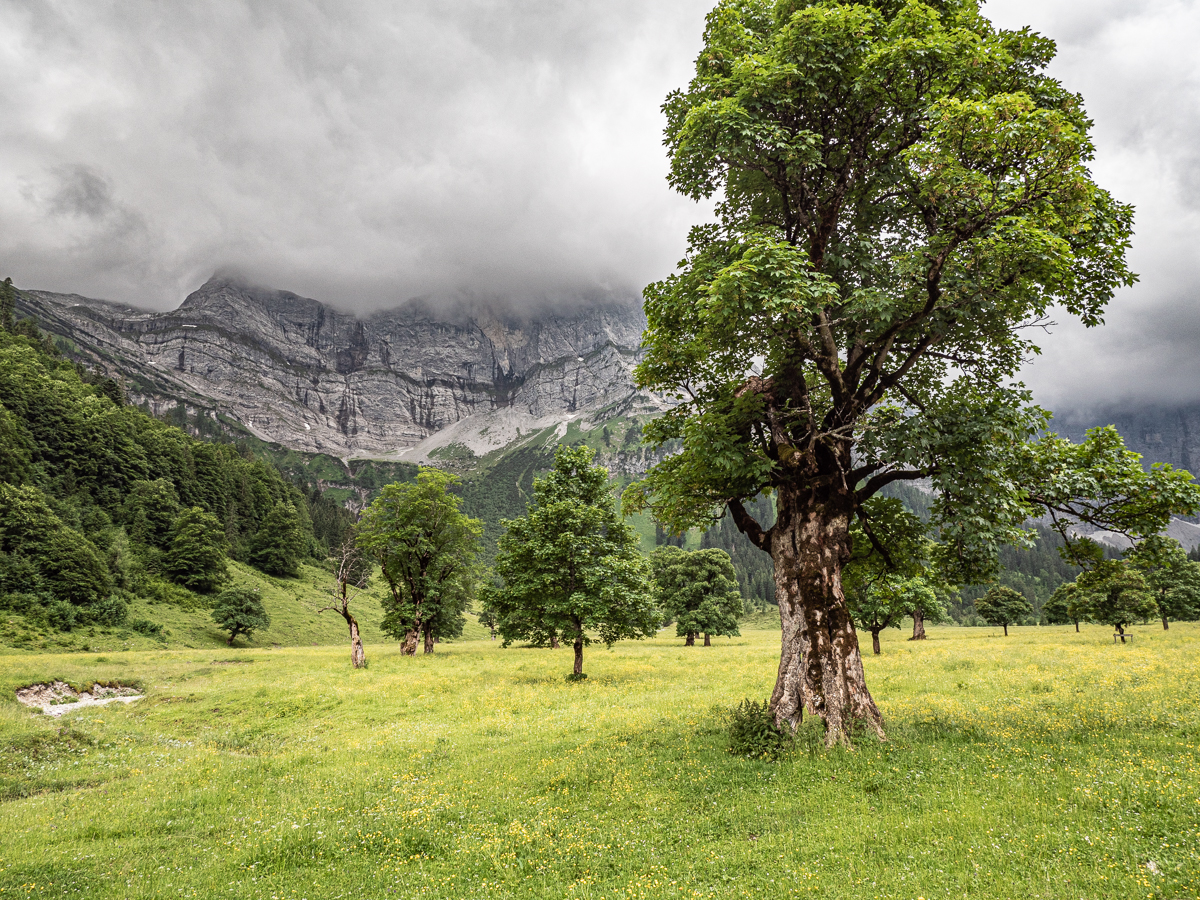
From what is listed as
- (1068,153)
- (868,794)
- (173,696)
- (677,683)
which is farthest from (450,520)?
(1068,153)

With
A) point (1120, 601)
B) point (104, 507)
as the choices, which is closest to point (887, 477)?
point (1120, 601)

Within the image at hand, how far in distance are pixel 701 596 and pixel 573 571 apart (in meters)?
39.1

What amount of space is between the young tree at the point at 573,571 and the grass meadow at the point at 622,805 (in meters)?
10.4

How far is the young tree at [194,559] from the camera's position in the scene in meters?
75.1

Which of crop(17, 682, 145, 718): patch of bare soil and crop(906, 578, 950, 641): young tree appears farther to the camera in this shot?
crop(906, 578, 950, 641): young tree

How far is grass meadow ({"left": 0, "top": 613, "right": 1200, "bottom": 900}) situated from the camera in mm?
7582

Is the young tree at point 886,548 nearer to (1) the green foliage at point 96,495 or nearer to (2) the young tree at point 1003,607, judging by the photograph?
(1) the green foliage at point 96,495

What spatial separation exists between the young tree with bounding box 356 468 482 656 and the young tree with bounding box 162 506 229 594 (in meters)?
44.8

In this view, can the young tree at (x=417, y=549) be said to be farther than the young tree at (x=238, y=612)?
No

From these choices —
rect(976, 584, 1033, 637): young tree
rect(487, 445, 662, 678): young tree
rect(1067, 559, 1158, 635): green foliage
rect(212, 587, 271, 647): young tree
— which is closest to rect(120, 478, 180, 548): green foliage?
rect(212, 587, 271, 647): young tree

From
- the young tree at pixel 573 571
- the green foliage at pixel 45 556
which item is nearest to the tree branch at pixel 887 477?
the young tree at pixel 573 571

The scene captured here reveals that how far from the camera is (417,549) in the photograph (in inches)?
1874

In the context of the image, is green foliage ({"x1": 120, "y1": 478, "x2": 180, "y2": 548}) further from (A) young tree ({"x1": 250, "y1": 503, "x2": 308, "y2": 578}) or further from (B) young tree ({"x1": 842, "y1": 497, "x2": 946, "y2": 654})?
(B) young tree ({"x1": 842, "y1": 497, "x2": 946, "y2": 654})

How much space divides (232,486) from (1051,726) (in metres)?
140
